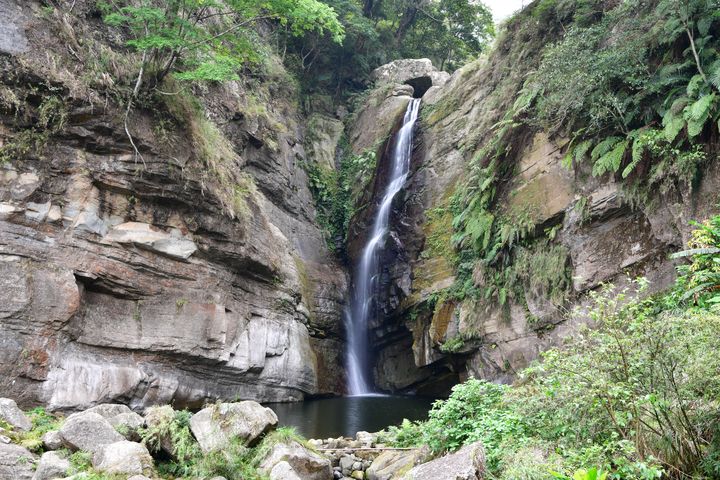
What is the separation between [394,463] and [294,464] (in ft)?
5.30

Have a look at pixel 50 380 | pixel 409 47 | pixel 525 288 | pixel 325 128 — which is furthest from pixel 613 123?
pixel 409 47

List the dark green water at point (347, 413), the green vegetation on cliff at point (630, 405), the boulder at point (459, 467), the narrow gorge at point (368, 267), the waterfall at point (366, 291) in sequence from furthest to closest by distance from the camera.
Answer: the waterfall at point (366, 291) → the dark green water at point (347, 413) → the narrow gorge at point (368, 267) → the boulder at point (459, 467) → the green vegetation on cliff at point (630, 405)

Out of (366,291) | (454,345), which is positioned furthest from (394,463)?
(366,291)

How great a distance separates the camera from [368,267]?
787 inches

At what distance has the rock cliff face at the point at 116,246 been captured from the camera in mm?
10453

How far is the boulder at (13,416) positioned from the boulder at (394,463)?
537cm

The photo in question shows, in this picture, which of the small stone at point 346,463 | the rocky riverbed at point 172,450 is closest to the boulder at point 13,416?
the rocky riverbed at point 172,450

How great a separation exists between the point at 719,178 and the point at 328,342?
44.9 ft

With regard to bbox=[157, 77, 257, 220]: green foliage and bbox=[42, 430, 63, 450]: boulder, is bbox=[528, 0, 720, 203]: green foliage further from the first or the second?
bbox=[42, 430, 63, 450]: boulder

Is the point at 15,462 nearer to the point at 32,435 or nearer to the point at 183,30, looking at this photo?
the point at 32,435

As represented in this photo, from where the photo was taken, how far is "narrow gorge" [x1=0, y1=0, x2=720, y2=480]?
532 centimetres

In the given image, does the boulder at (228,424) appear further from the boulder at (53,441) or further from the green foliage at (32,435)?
the green foliage at (32,435)

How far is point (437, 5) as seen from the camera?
97.3 ft

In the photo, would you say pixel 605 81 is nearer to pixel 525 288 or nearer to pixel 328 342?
pixel 525 288
